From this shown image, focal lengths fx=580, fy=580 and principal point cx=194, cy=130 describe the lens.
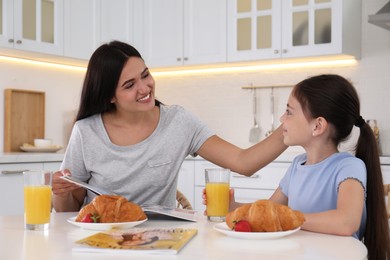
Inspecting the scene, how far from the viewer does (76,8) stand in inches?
169

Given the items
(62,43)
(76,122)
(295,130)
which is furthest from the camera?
(62,43)

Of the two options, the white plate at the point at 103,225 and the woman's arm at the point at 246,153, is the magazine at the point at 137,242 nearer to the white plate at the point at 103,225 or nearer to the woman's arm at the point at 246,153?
the white plate at the point at 103,225

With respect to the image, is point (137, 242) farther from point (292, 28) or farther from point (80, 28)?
point (80, 28)

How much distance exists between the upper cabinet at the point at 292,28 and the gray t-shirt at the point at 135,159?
6.36ft

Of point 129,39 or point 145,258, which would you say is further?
point 129,39

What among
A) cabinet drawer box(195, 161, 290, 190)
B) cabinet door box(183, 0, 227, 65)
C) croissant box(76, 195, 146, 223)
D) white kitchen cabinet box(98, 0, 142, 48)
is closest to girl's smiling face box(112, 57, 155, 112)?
croissant box(76, 195, 146, 223)

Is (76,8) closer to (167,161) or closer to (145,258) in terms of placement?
(167,161)

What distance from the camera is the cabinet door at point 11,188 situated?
11.3 feet

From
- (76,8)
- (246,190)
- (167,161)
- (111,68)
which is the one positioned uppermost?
(76,8)

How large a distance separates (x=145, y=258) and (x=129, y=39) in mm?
3523

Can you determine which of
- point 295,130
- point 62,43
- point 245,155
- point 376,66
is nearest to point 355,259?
point 295,130

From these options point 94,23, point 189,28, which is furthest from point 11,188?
Answer: point 189,28

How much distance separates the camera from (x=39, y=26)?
13.1 feet

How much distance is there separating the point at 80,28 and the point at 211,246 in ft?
10.9
